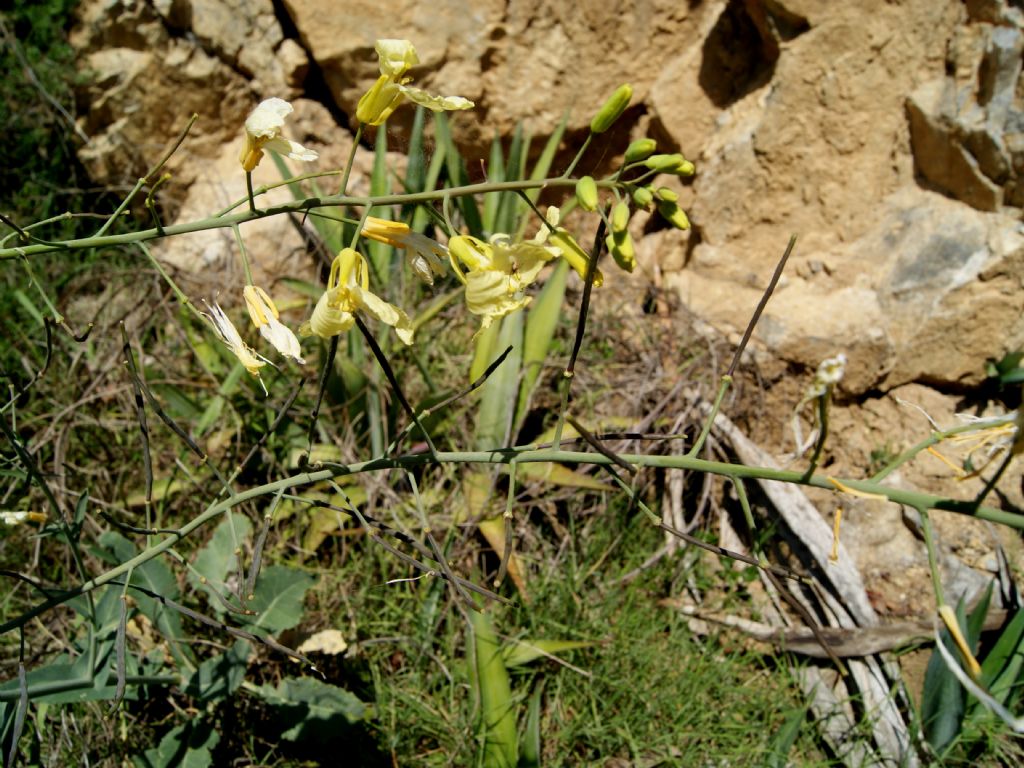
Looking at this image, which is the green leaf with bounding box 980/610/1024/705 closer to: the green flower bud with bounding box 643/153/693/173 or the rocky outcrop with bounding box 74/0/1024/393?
the rocky outcrop with bounding box 74/0/1024/393

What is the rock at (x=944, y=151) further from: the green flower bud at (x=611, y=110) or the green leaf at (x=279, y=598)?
the green leaf at (x=279, y=598)

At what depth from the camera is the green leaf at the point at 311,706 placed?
150 centimetres

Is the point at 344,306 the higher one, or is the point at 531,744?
the point at 344,306

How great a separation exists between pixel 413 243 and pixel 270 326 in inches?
7.7

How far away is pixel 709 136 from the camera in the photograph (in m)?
2.68

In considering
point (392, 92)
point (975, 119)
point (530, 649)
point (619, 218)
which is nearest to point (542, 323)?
point (530, 649)

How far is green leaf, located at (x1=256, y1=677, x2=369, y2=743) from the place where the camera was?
1505 millimetres

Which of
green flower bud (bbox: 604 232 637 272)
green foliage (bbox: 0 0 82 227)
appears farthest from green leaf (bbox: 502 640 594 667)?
green foliage (bbox: 0 0 82 227)

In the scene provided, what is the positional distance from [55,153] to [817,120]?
228 centimetres

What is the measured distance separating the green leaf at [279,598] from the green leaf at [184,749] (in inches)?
7.5

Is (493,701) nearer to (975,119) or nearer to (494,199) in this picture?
(494,199)

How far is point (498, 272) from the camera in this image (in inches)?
35.1

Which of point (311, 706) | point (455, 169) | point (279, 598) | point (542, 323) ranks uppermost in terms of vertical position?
point (455, 169)

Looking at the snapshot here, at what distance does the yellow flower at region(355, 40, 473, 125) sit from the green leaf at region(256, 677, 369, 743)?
1.03 metres
